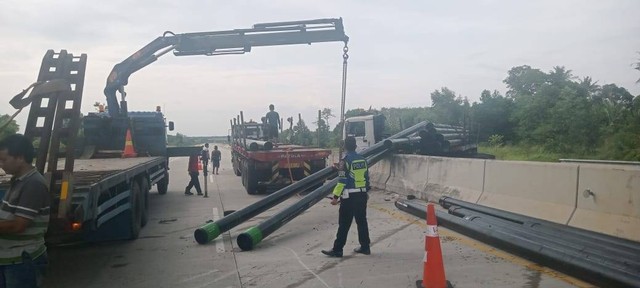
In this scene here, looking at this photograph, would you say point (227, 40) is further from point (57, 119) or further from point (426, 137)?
point (57, 119)

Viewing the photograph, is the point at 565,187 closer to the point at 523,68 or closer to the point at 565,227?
the point at 565,227

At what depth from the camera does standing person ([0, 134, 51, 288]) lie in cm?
369

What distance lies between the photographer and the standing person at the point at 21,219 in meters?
3.69

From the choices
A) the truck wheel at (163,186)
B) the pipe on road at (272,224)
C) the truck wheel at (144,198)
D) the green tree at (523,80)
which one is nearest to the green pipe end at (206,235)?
the pipe on road at (272,224)

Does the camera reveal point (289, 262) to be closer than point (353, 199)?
Yes

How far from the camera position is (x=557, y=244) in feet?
23.5

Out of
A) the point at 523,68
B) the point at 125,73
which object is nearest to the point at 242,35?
the point at 125,73

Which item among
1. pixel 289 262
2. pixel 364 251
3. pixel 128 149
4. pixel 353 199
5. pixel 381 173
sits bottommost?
pixel 289 262

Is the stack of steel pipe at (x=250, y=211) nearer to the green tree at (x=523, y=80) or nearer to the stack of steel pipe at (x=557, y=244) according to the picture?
the stack of steel pipe at (x=557, y=244)

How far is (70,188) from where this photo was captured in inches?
231

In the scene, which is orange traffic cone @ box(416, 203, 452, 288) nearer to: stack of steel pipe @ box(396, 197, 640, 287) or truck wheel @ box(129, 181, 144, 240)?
stack of steel pipe @ box(396, 197, 640, 287)

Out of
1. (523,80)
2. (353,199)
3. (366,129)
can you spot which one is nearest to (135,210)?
(353,199)

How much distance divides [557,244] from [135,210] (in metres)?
6.63

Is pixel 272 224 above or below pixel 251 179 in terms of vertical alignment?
below
